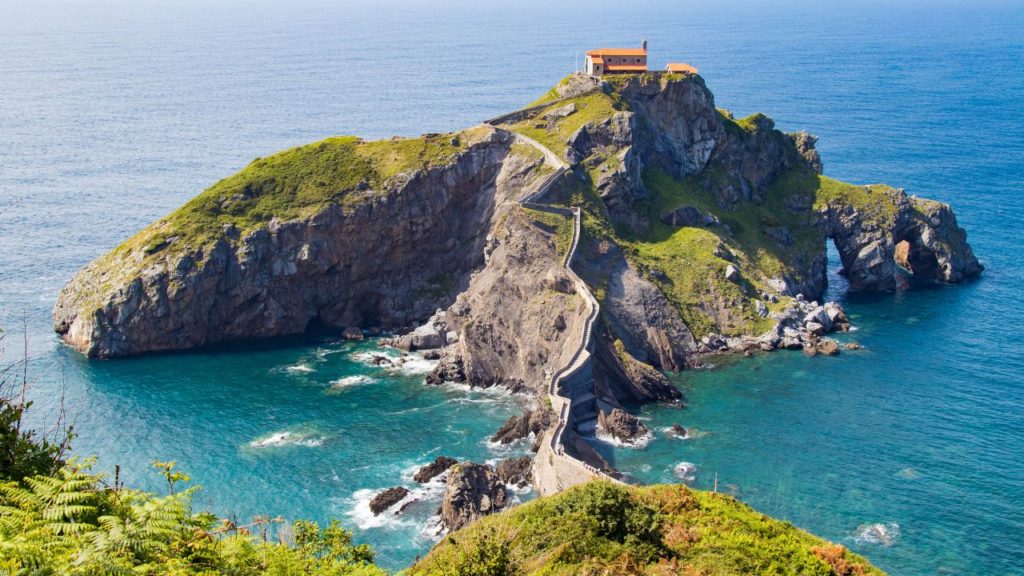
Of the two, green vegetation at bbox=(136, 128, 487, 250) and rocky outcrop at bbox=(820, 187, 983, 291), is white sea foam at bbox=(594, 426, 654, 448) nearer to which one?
green vegetation at bbox=(136, 128, 487, 250)

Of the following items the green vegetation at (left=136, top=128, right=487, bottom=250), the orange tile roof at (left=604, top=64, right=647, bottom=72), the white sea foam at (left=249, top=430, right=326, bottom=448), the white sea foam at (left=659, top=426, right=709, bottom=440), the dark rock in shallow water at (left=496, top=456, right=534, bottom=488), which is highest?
the orange tile roof at (left=604, top=64, right=647, bottom=72)

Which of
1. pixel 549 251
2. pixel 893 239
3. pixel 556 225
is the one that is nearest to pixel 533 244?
pixel 549 251

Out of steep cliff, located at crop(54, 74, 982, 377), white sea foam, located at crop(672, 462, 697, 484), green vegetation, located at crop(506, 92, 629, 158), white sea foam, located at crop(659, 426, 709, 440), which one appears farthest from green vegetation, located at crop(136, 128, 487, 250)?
white sea foam, located at crop(672, 462, 697, 484)

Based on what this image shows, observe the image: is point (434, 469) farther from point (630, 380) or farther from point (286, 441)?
point (630, 380)

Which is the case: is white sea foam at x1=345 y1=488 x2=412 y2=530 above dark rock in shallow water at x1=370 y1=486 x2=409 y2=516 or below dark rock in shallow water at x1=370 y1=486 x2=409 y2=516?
below

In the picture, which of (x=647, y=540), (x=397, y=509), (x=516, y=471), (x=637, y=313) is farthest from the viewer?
(x=637, y=313)

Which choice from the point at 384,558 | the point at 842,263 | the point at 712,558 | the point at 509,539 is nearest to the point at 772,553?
the point at 712,558
